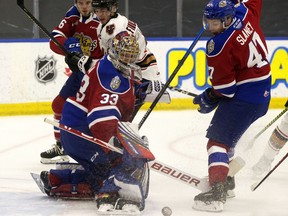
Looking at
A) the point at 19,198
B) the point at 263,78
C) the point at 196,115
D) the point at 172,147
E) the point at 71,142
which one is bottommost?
the point at 196,115

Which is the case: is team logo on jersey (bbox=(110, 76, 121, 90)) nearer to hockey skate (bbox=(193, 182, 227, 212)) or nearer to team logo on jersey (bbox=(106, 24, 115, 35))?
hockey skate (bbox=(193, 182, 227, 212))

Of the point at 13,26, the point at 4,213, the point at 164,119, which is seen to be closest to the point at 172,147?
the point at 164,119

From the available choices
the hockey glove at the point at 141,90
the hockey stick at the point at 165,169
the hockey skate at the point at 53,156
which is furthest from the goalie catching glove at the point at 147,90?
the hockey skate at the point at 53,156

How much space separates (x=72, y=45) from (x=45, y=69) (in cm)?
202

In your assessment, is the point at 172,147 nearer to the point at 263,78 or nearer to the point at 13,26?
the point at 263,78

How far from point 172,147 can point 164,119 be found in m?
1.17

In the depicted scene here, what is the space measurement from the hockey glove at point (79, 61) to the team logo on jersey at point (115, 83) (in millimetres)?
794

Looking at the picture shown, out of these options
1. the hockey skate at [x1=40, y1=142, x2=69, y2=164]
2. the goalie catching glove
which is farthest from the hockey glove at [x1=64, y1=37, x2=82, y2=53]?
the goalie catching glove

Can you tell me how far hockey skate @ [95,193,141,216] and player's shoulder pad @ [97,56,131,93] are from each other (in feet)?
1.59

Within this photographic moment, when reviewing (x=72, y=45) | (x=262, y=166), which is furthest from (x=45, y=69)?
(x=262, y=166)

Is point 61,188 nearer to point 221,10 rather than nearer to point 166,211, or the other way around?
point 166,211

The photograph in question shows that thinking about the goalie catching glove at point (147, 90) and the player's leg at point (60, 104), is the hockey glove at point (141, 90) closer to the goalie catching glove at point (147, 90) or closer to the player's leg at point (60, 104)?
the goalie catching glove at point (147, 90)

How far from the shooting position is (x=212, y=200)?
3639 mm

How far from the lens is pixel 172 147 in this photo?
5352 mm
